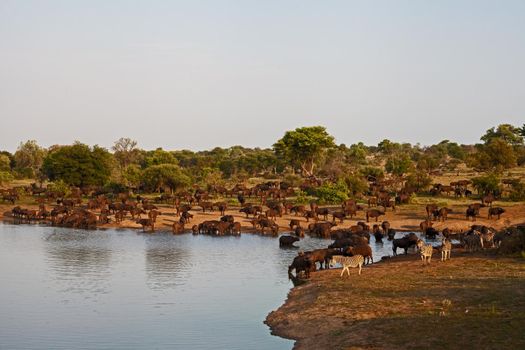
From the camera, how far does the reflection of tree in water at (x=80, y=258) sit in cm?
2205

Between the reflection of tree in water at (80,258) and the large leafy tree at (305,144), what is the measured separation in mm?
33577

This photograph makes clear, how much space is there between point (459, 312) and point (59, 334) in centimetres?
929

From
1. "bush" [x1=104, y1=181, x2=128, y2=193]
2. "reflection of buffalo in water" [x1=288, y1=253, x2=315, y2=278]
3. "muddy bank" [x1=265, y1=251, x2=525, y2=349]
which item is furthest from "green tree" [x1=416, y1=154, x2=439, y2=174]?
"muddy bank" [x1=265, y1=251, x2=525, y2=349]

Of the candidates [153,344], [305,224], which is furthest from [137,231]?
[153,344]

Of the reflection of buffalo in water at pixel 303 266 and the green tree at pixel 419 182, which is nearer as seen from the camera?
the reflection of buffalo in water at pixel 303 266

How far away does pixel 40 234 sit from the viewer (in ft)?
119

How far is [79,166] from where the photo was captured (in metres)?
58.3

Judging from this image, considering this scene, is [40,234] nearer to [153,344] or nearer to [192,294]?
[192,294]

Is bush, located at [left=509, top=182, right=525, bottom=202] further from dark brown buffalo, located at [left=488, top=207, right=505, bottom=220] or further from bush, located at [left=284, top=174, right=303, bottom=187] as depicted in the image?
bush, located at [left=284, top=174, right=303, bottom=187]

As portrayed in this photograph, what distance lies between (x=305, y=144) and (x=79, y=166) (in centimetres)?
2277

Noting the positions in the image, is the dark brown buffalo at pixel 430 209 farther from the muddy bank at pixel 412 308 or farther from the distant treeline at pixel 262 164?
the muddy bank at pixel 412 308

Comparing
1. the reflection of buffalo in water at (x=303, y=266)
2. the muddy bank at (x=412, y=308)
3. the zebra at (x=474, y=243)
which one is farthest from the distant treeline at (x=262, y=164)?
the muddy bank at (x=412, y=308)

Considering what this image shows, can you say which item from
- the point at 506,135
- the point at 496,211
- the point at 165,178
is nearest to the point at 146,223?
the point at 165,178

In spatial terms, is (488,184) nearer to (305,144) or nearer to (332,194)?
(332,194)
